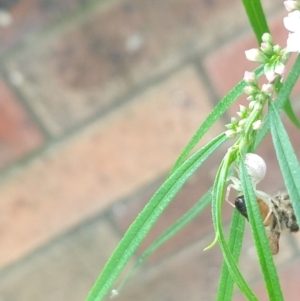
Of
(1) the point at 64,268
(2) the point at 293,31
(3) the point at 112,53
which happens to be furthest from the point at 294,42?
(1) the point at 64,268

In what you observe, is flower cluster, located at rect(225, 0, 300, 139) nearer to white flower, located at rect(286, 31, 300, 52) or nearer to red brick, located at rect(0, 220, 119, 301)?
white flower, located at rect(286, 31, 300, 52)

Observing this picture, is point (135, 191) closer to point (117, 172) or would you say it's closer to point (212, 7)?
point (117, 172)

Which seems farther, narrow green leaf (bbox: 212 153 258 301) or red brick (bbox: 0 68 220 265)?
red brick (bbox: 0 68 220 265)

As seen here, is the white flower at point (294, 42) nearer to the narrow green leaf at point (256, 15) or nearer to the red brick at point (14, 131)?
the narrow green leaf at point (256, 15)

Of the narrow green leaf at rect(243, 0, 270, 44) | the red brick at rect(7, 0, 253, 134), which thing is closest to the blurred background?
the red brick at rect(7, 0, 253, 134)

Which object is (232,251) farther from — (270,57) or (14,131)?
(14,131)

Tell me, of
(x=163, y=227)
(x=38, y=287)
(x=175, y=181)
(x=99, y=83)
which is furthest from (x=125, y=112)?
(x=175, y=181)

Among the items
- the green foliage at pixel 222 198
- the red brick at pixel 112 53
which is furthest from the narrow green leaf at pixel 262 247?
the red brick at pixel 112 53
